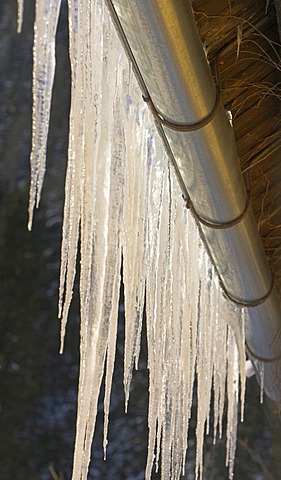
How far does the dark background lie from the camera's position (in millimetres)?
5637

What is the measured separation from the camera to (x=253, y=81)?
49.9 inches

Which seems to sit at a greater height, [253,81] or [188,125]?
[253,81]

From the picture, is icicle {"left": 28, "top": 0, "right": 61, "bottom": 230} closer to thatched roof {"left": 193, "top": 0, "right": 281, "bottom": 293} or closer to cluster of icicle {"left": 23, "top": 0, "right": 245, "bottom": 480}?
cluster of icicle {"left": 23, "top": 0, "right": 245, "bottom": 480}

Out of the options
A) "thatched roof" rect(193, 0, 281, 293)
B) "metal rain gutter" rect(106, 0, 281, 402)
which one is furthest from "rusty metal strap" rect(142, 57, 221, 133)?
"thatched roof" rect(193, 0, 281, 293)

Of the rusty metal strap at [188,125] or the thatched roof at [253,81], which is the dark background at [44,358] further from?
the rusty metal strap at [188,125]

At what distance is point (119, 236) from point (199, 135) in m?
0.26

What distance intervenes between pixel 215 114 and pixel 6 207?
517 cm

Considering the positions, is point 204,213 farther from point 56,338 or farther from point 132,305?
point 56,338

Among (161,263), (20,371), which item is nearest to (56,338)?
(20,371)

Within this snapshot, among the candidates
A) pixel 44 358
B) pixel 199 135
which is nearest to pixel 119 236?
pixel 199 135

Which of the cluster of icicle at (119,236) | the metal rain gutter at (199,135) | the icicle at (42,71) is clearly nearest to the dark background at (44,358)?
the cluster of icicle at (119,236)

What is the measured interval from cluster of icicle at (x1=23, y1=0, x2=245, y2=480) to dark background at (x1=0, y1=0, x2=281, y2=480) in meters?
4.05

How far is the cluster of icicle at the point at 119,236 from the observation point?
1119mm

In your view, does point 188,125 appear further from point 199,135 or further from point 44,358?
point 44,358
